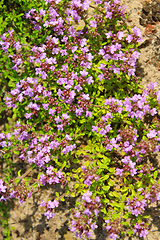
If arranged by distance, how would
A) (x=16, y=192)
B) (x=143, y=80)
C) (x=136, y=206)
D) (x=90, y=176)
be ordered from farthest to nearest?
(x=143, y=80) < (x=16, y=192) < (x=136, y=206) < (x=90, y=176)

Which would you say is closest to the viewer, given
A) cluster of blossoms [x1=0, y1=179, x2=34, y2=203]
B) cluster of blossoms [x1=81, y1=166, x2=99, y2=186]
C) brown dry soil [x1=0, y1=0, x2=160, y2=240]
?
cluster of blossoms [x1=81, y1=166, x2=99, y2=186]

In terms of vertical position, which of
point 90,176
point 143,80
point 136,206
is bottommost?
point 136,206

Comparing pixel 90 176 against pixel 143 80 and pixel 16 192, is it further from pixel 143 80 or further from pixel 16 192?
pixel 143 80

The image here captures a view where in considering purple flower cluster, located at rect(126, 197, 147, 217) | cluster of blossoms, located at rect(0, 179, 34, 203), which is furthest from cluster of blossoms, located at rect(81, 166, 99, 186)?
cluster of blossoms, located at rect(0, 179, 34, 203)

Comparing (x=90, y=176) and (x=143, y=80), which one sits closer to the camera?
(x=90, y=176)

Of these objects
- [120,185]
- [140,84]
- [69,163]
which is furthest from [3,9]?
[120,185]

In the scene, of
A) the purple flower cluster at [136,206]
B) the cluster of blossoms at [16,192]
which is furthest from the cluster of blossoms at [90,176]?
the cluster of blossoms at [16,192]

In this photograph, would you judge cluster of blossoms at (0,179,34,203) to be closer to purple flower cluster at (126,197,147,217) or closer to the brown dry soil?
the brown dry soil

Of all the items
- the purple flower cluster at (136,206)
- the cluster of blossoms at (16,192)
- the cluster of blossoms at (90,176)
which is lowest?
the purple flower cluster at (136,206)

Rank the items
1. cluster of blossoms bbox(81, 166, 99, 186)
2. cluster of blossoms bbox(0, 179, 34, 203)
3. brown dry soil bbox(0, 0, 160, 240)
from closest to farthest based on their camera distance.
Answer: cluster of blossoms bbox(81, 166, 99, 186)
cluster of blossoms bbox(0, 179, 34, 203)
brown dry soil bbox(0, 0, 160, 240)

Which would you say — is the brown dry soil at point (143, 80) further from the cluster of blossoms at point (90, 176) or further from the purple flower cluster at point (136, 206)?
the cluster of blossoms at point (90, 176)

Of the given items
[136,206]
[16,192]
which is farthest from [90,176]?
[16,192]
